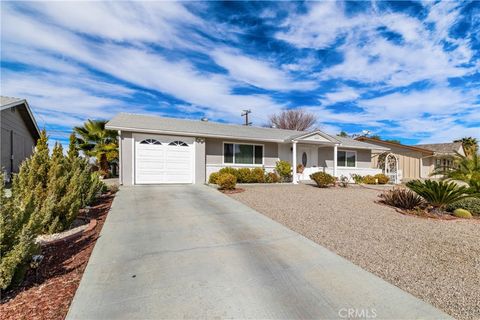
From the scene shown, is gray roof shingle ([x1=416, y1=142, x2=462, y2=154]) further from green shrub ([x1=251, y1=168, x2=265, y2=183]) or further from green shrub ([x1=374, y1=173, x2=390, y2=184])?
green shrub ([x1=251, y1=168, x2=265, y2=183])

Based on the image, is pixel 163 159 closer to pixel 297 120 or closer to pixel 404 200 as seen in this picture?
pixel 404 200

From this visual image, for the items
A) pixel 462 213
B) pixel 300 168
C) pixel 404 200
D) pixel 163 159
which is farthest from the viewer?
pixel 300 168

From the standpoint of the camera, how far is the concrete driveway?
2.60m

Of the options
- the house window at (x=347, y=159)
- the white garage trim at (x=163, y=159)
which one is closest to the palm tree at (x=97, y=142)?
the white garage trim at (x=163, y=159)

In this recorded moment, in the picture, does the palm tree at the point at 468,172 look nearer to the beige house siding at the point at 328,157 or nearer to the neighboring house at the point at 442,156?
the beige house siding at the point at 328,157

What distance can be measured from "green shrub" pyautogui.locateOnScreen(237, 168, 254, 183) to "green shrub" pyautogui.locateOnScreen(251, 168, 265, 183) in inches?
5.7

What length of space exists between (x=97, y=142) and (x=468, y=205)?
20431 millimetres

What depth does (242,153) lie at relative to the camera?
51.2ft

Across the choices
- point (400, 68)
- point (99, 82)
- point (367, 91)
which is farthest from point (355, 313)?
point (367, 91)

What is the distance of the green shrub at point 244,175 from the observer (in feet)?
47.2

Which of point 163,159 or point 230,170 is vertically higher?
point 163,159

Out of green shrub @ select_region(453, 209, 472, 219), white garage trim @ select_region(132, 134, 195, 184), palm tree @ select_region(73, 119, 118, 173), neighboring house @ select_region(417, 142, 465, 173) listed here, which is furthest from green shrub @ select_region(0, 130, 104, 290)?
neighboring house @ select_region(417, 142, 465, 173)

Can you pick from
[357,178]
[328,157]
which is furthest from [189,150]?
[357,178]

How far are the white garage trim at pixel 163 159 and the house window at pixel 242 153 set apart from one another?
7.74 ft
